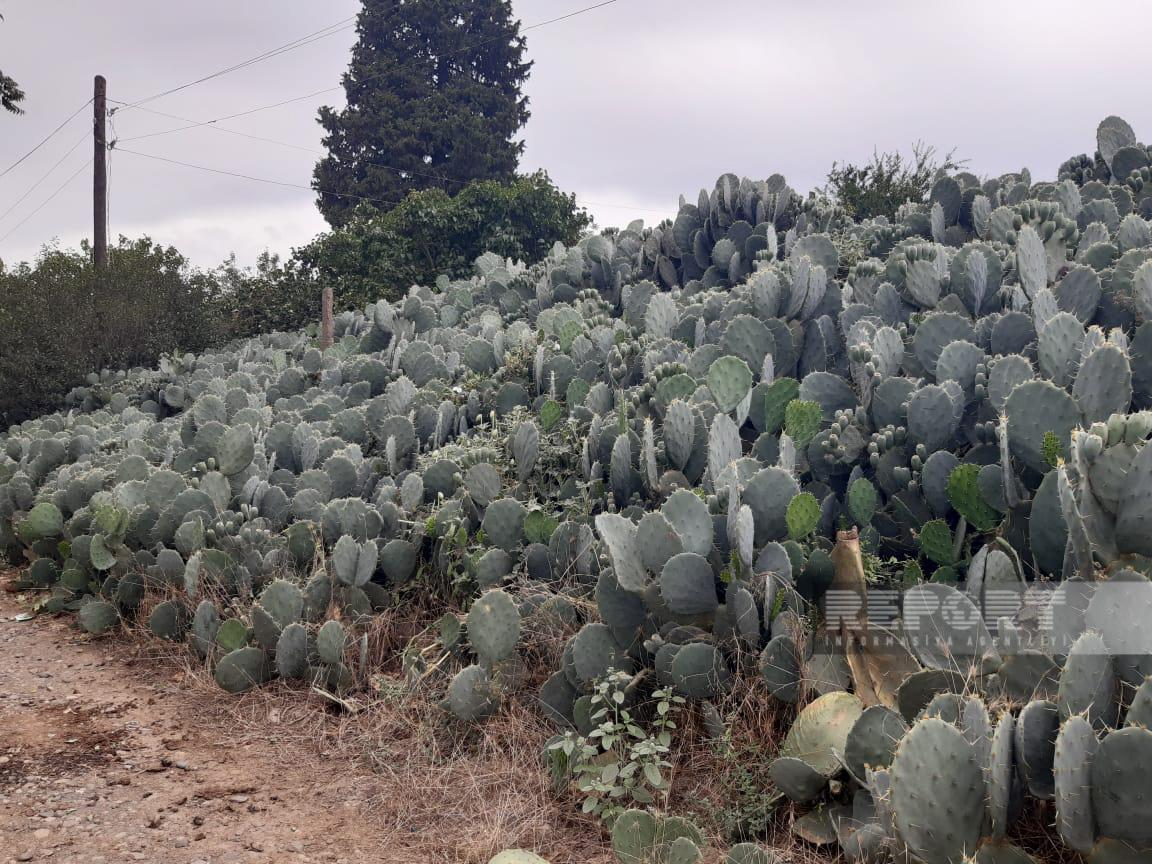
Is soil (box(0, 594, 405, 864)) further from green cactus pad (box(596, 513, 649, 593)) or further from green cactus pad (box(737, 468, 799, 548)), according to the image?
green cactus pad (box(737, 468, 799, 548))

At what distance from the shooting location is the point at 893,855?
8.09ft

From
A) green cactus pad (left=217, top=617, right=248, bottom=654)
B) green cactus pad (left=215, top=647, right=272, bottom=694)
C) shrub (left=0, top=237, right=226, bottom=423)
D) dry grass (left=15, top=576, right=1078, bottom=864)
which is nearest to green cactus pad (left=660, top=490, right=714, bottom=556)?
dry grass (left=15, top=576, right=1078, bottom=864)

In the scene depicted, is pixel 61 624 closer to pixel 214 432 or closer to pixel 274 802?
pixel 214 432

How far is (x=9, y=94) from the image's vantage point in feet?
43.1

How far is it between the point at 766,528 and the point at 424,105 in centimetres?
2375

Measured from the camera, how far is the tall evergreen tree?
82.3 feet

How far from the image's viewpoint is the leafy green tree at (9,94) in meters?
13.1

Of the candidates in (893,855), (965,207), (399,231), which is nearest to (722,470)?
(893,855)

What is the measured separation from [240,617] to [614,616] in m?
2.11

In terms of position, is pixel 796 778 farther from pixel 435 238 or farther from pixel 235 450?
pixel 435 238

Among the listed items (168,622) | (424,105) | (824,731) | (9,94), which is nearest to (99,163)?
(9,94)

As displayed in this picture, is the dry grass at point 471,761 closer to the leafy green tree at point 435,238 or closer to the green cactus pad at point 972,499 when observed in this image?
the green cactus pad at point 972,499

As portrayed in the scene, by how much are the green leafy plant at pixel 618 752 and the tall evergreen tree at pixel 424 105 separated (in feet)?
75.1

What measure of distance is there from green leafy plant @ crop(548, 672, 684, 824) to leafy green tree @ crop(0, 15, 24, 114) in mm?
13419
